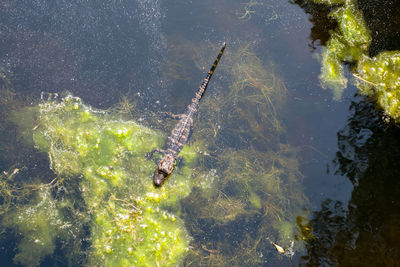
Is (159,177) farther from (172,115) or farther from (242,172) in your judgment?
(242,172)

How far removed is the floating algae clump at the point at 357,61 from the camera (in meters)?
4.53

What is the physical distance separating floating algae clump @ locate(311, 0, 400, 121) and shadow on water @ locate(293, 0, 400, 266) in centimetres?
13

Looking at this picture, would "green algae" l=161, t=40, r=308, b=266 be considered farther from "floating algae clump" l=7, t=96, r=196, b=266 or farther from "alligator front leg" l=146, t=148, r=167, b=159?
"alligator front leg" l=146, t=148, r=167, b=159

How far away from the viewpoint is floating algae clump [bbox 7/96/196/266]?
4.14 metres

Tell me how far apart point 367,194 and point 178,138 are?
3.12 metres

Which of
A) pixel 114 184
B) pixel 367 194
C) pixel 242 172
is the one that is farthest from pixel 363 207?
pixel 114 184

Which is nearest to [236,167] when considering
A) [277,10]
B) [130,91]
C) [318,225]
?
[318,225]

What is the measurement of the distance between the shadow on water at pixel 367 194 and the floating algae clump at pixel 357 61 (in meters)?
0.13

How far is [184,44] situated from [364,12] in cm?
313

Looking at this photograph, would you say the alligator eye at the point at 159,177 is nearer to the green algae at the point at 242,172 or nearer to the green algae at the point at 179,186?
the green algae at the point at 179,186

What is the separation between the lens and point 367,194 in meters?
4.39

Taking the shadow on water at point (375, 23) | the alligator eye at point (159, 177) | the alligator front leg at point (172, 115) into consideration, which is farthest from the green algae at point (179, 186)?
the shadow on water at point (375, 23)

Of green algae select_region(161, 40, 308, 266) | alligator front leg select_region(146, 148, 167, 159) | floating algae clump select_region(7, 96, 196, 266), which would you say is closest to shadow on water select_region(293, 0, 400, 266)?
green algae select_region(161, 40, 308, 266)

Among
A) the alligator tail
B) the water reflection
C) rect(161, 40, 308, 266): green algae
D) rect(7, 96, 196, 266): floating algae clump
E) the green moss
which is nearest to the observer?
rect(7, 96, 196, 266): floating algae clump
